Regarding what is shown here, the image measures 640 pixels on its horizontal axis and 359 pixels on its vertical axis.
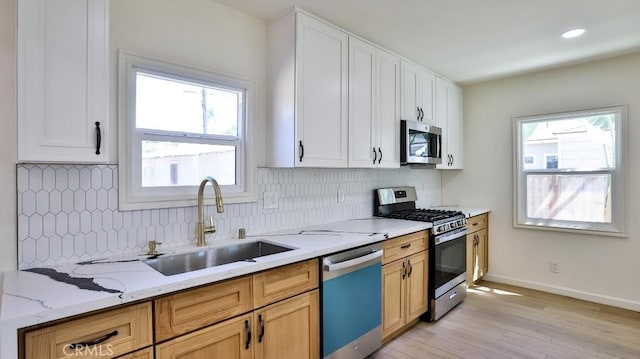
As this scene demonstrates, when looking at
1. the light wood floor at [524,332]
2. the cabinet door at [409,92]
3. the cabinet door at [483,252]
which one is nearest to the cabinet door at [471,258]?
the cabinet door at [483,252]

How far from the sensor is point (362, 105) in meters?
2.82

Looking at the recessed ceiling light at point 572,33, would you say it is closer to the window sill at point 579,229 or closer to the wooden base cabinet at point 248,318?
the window sill at point 579,229

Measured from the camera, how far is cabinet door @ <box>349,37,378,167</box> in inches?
107

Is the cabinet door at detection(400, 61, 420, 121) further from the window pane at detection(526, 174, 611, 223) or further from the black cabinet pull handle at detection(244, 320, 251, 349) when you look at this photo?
the black cabinet pull handle at detection(244, 320, 251, 349)

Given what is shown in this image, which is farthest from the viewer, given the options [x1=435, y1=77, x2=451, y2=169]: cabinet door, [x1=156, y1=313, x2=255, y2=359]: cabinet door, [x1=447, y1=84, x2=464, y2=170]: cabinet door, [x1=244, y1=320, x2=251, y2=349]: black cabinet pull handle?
[x1=447, y1=84, x2=464, y2=170]: cabinet door

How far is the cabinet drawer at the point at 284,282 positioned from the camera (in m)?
1.69

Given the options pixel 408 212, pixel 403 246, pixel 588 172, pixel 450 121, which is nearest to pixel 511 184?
pixel 588 172

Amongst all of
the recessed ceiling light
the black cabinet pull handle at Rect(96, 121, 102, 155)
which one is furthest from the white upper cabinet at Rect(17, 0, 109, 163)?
the recessed ceiling light

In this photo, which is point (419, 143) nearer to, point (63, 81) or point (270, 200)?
point (270, 200)

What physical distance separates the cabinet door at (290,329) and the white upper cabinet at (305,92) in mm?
924

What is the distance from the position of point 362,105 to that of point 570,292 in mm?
3077

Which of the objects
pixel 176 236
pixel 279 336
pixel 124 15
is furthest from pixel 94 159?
pixel 279 336

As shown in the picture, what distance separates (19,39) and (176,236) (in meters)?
1.19

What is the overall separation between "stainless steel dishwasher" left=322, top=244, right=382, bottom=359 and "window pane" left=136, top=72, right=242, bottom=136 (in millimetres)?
1178
